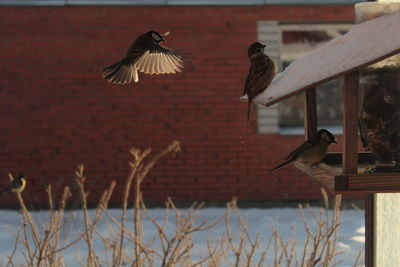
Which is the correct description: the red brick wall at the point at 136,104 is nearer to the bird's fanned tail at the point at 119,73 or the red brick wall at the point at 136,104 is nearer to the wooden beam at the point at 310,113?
the wooden beam at the point at 310,113

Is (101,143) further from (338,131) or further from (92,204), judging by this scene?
(338,131)

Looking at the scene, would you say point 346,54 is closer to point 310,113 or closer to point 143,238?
point 310,113

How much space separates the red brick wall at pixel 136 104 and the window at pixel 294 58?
0.51 ft

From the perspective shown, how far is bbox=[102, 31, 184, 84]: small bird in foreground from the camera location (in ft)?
12.7

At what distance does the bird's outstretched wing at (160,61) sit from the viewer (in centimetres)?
423

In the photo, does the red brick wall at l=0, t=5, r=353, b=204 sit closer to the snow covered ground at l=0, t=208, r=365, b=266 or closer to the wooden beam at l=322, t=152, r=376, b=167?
the snow covered ground at l=0, t=208, r=365, b=266

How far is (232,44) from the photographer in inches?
384

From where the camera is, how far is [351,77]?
301 centimetres

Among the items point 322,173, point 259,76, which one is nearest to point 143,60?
point 259,76

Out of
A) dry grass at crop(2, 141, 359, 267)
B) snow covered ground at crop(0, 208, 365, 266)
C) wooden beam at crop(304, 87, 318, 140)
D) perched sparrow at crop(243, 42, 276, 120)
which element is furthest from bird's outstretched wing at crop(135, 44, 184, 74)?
snow covered ground at crop(0, 208, 365, 266)

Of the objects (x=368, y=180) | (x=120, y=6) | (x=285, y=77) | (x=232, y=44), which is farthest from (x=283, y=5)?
(x=368, y=180)

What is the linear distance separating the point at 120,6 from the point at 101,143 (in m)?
1.78

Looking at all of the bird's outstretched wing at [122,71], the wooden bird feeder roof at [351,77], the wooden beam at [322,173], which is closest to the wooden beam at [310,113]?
the wooden beam at [322,173]

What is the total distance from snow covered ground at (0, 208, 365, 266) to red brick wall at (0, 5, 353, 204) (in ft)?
0.95
